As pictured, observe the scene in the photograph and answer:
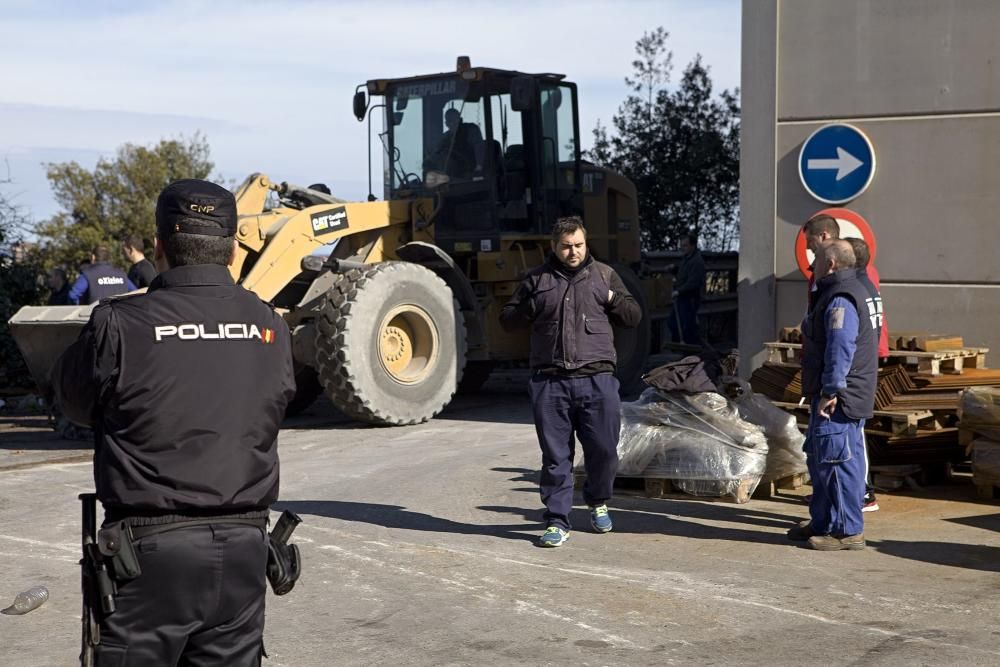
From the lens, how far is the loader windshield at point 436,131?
13.3 metres

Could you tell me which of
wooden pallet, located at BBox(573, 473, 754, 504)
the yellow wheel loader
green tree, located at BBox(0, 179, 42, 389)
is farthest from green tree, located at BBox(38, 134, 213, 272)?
wooden pallet, located at BBox(573, 473, 754, 504)

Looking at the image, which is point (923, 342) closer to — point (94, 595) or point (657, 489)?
point (657, 489)

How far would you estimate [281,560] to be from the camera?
3518 millimetres

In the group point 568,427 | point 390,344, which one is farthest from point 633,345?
point 568,427

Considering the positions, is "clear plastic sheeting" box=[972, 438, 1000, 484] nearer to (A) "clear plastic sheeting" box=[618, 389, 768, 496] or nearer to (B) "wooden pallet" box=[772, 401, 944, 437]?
(B) "wooden pallet" box=[772, 401, 944, 437]

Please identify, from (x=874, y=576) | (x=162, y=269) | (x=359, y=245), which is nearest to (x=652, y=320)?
(x=359, y=245)

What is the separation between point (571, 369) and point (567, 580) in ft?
4.33

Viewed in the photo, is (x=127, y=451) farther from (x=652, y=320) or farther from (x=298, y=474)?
(x=652, y=320)

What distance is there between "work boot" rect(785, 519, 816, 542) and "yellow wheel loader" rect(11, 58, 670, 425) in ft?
17.1

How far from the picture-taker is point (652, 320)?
15859mm

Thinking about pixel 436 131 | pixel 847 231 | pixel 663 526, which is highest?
pixel 436 131

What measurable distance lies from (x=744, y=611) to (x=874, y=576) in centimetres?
100

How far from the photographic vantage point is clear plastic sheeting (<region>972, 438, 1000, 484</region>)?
25.9 feet

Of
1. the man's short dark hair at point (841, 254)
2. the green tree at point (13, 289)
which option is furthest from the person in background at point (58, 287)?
the man's short dark hair at point (841, 254)
